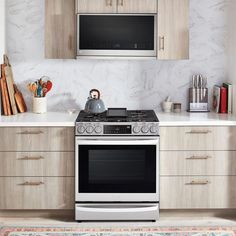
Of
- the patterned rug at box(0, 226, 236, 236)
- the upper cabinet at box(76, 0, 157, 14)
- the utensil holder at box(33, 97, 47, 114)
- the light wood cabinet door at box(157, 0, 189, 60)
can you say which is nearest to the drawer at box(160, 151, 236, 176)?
the patterned rug at box(0, 226, 236, 236)

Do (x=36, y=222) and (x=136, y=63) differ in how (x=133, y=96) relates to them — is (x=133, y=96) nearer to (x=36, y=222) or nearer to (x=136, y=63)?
(x=136, y=63)

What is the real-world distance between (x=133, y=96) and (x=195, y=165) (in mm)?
910

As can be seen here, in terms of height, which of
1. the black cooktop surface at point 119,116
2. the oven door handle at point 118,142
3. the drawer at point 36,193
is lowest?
the drawer at point 36,193

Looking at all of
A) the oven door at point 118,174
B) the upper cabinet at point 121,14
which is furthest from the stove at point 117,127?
the upper cabinet at point 121,14

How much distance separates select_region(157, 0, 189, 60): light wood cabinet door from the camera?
5312 millimetres

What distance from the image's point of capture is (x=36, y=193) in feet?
16.7

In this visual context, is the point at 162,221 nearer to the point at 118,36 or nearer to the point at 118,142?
the point at 118,142

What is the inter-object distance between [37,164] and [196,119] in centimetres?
131

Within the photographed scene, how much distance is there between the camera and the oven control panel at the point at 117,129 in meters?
4.96

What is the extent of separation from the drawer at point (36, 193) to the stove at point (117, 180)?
0.10 metres

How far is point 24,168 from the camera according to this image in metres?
5.06

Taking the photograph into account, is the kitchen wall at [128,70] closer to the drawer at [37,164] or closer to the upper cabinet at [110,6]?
the upper cabinet at [110,6]

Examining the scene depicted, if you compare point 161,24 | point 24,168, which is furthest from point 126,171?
point 161,24

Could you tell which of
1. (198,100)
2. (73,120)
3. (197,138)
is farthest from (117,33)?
(197,138)
